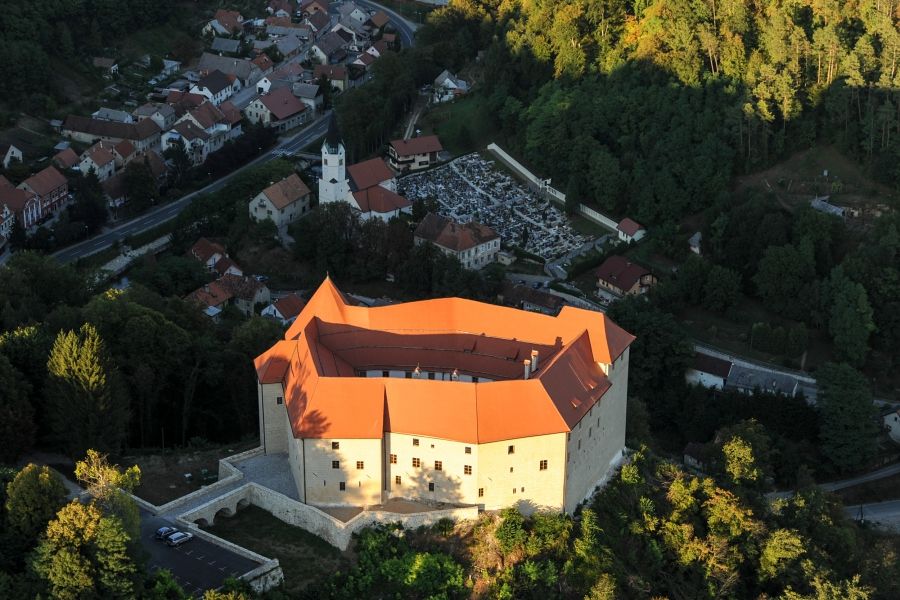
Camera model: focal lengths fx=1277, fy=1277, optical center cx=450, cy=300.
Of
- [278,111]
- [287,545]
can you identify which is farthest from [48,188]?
[287,545]

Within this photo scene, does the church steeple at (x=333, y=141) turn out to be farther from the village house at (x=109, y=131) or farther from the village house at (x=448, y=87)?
the village house at (x=109, y=131)

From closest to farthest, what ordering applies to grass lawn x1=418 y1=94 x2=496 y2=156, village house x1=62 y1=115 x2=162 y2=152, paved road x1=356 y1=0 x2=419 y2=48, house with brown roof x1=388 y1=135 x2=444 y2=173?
1. house with brown roof x1=388 y1=135 x2=444 y2=173
2. grass lawn x1=418 y1=94 x2=496 y2=156
3. village house x1=62 y1=115 x2=162 y2=152
4. paved road x1=356 y1=0 x2=419 y2=48

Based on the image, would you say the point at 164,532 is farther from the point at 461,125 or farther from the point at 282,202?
the point at 461,125

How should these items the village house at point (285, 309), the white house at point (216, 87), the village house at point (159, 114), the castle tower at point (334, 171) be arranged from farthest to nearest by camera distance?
the white house at point (216, 87) < the village house at point (159, 114) < the castle tower at point (334, 171) < the village house at point (285, 309)

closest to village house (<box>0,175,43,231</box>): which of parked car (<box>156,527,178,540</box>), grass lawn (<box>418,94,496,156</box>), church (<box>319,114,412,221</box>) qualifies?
church (<box>319,114,412,221</box>)

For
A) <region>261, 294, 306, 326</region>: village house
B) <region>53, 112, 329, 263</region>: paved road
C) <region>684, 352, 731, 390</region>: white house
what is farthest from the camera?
<region>53, 112, 329, 263</region>: paved road

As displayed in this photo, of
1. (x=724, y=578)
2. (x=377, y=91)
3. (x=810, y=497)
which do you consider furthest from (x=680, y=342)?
(x=377, y=91)

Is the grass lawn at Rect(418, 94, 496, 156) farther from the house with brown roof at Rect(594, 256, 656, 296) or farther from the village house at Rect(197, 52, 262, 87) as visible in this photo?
the village house at Rect(197, 52, 262, 87)

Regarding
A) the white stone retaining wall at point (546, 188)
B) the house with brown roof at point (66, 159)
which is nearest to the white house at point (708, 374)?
the white stone retaining wall at point (546, 188)
